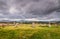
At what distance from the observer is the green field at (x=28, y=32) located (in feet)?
6.11

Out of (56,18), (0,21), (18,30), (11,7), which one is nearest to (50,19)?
(56,18)

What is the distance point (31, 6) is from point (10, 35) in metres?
0.54

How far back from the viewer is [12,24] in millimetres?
1925

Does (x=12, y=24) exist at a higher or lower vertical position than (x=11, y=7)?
lower

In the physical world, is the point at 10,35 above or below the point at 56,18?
below

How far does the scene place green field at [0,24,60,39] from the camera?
186cm

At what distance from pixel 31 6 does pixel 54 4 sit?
1.15 feet

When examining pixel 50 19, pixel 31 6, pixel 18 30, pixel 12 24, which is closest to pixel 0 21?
pixel 12 24

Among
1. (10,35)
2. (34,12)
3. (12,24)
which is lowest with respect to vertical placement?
(10,35)

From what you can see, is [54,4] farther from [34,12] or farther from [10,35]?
[10,35]

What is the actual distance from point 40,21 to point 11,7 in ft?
1.64

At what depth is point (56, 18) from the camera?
1918mm

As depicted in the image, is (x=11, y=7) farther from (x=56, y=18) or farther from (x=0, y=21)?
(x=56, y=18)

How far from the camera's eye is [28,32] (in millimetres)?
1890
